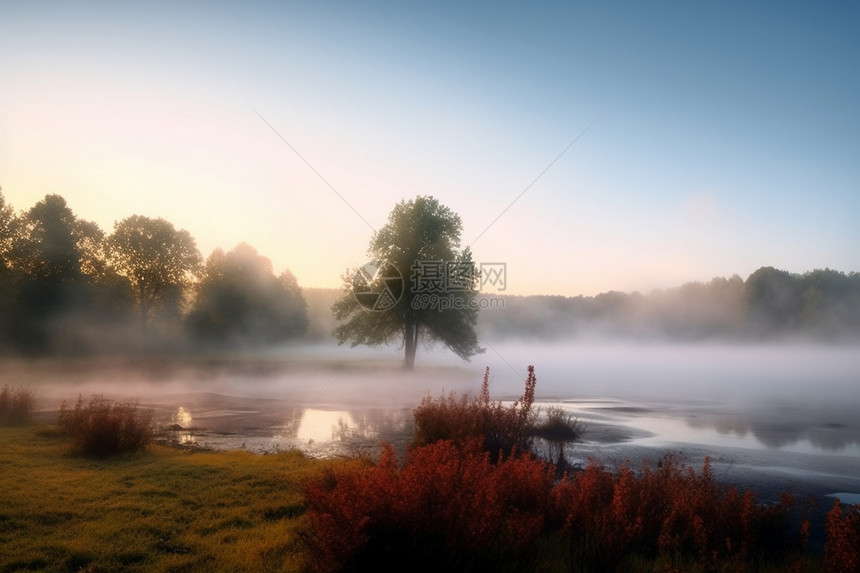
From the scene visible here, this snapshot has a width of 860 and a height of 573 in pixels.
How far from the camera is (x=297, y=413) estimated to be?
57.9 ft

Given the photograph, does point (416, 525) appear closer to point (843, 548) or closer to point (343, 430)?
point (843, 548)

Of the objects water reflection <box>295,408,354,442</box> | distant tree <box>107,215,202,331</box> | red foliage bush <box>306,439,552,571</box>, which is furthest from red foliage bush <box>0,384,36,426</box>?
distant tree <box>107,215,202,331</box>

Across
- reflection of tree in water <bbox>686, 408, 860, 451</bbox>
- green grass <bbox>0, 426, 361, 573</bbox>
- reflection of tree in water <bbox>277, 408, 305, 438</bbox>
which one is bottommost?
reflection of tree in water <bbox>277, 408, 305, 438</bbox>

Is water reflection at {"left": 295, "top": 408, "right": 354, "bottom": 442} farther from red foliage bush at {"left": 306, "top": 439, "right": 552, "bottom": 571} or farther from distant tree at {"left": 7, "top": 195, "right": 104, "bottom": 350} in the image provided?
distant tree at {"left": 7, "top": 195, "right": 104, "bottom": 350}

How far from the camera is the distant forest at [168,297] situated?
1694 inches

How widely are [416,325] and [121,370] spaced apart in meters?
20.2

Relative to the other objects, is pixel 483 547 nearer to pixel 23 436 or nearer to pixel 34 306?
pixel 23 436

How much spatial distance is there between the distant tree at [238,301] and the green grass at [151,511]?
158 ft

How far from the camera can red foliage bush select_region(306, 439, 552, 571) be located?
487 centimetres

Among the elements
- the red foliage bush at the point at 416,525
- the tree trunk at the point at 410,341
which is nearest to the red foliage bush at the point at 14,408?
the red foliage bush at the point at 416,525

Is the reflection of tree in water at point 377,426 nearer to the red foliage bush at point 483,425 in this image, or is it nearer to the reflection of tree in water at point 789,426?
the red foliage bush at point 483,425

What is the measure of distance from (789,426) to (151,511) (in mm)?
18762

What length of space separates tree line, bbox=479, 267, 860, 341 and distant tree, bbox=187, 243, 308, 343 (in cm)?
4177

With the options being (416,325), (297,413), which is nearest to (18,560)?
(297,413)
